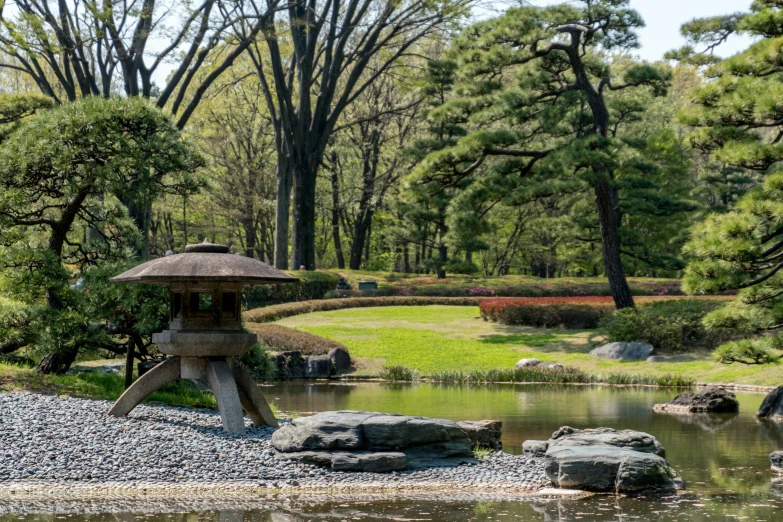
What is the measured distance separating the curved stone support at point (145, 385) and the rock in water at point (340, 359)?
855 centimetres

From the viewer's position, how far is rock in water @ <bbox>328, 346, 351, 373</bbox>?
18594mm

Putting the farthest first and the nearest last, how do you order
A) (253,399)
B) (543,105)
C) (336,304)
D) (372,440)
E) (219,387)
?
(336,304)
(543,105)
(253,399)
(219,387)
(372,440)

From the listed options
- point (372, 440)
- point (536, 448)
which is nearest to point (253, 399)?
point (372, 440)

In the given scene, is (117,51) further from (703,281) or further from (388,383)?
(703,281)

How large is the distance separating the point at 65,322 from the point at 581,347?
41.8 ft

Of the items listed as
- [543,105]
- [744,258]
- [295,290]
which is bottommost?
[295,290]

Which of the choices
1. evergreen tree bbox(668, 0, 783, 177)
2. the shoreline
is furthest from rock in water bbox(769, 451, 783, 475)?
the shoreline

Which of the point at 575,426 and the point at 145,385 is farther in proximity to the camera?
the point at 575,426

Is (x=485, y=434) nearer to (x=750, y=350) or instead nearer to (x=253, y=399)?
(x=253, y=399)

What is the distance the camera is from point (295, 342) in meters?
19.5

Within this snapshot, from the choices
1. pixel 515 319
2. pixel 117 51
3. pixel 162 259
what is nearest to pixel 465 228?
pixel 515 319

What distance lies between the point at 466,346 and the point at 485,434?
11568mm

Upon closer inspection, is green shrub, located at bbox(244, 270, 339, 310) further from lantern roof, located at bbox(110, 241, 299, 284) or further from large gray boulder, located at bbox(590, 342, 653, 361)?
lantern roof, located at bbox(110, 241, 299, 284)

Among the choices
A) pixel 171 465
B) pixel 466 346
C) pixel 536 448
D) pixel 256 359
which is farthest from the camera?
pixel 466 346
